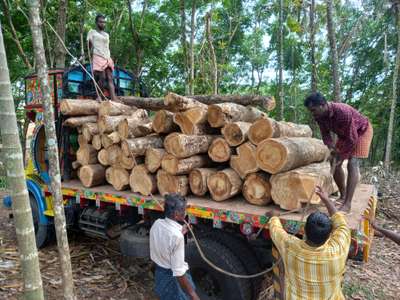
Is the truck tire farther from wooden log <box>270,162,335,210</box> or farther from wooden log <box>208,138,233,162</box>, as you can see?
wooden log <box>208,138,233,162</box>

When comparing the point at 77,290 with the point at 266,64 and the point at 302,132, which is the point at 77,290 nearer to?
the point at 302,132

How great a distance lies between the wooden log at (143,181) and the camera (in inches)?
157

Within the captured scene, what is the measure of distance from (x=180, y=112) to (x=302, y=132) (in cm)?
177

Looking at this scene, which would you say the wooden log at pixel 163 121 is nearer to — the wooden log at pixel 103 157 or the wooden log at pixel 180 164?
the wooden log at pixel 180 164

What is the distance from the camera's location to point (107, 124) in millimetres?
4312

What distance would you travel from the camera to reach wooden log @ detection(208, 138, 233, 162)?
371 cm

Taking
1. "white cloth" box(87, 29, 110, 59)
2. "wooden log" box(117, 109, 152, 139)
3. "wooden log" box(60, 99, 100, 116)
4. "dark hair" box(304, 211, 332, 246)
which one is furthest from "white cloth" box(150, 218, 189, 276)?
"white cloth" box(87, 29, 110, 59)

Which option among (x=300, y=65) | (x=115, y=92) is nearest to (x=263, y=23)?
(x=300, y=65)

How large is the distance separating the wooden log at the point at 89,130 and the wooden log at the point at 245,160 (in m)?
2.01

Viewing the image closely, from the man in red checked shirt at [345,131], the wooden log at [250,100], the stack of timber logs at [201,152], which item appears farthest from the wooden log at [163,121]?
the man in red checked shirt at [345,131]

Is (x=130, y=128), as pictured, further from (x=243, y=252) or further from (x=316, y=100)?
(x=316, y=100)

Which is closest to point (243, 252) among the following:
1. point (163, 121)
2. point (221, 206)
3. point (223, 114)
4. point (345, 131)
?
point (221, 206)

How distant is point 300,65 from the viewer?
18266mm

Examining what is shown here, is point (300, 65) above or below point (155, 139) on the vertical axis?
above
